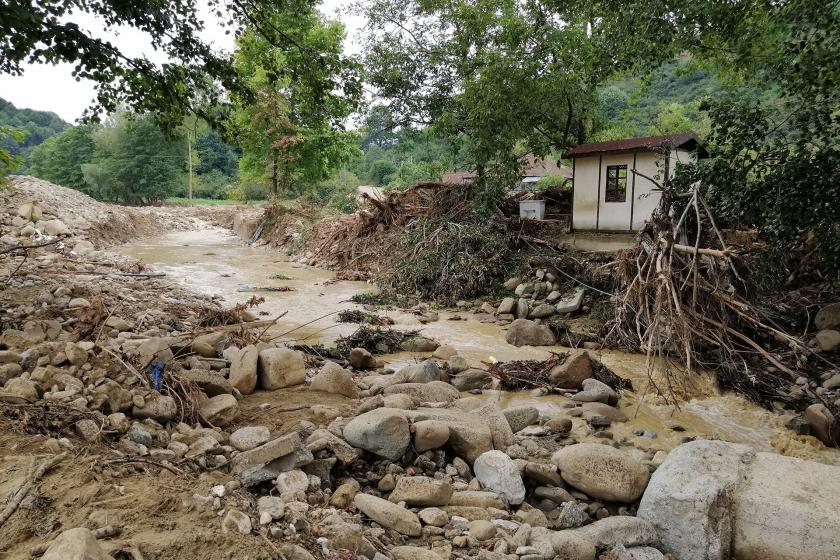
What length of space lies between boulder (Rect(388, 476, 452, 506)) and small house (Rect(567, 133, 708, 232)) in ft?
31.9

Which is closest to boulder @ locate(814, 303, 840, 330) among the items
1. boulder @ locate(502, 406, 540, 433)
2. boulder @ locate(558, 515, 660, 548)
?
boulder @ locate(502, 406, 540, 433)

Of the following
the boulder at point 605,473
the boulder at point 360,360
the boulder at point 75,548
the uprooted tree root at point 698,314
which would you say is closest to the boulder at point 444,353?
the boulder at point 360,360

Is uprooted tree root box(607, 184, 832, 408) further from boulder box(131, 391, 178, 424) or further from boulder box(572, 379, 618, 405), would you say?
boulder box(131, 391, 178, 424)

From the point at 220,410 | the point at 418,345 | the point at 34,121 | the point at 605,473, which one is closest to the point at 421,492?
the point at 605,473

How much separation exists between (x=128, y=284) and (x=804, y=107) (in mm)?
10761

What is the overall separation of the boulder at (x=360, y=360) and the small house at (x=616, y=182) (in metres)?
7.56

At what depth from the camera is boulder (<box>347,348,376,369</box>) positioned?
21.5ft

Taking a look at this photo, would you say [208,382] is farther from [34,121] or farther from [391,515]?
[34,121]

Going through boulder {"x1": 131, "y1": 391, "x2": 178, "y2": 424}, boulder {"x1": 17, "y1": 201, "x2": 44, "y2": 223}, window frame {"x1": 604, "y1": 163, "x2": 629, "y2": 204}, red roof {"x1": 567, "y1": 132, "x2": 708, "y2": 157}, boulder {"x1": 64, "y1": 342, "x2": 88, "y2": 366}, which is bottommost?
boulder {"x1": 131, "y1": 391, "x2": 178, "y2": 424}

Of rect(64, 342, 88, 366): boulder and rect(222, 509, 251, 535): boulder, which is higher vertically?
rect(64, 342, 88, 366): boulder

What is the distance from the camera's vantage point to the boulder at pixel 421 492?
3.15 metres

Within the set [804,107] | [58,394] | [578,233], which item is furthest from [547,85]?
[58,394]

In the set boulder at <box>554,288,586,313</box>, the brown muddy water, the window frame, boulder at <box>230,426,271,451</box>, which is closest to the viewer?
boulder at <box>230,426,271,451</box>

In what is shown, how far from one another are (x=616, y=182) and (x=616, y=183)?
0.02 m
